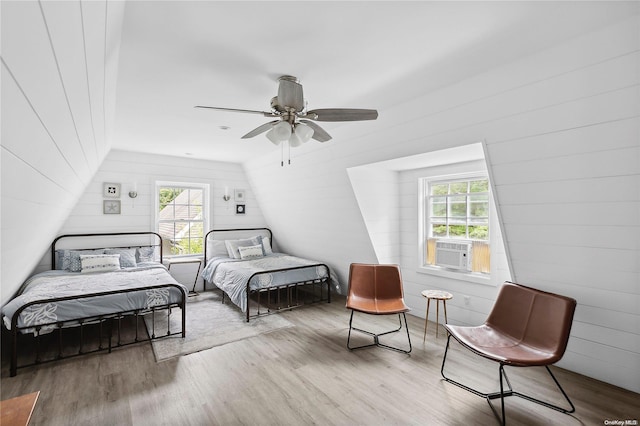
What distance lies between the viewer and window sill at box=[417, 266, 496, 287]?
137 inches

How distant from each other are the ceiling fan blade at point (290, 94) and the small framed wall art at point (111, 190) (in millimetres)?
4115

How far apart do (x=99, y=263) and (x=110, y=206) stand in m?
1.10

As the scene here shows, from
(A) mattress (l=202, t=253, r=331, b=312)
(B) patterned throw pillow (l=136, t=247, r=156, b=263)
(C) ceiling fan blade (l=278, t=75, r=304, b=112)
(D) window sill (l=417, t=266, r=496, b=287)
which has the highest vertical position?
(C) ceiling fan blade (l=278, t=75, r=304, b=112)

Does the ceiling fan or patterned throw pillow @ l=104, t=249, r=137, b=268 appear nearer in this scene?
the ceiling fan

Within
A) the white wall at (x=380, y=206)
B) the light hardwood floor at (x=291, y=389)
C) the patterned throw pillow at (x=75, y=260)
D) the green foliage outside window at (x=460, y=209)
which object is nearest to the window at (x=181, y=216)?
the patterned throw pillow at (x=75, y=260)

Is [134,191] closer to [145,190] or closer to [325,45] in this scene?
[145,190]

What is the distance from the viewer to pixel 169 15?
173 cm

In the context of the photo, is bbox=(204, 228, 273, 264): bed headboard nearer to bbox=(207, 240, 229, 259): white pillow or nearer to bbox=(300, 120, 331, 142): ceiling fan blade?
bbox=(207, 240, 229, 259): white pillow

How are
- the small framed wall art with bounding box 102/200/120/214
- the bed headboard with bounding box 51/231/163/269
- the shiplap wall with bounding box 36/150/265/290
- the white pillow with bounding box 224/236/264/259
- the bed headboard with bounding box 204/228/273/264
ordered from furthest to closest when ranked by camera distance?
the bed headboard with bounding box 204/228/273/264 < the white pillow with bounding box 224/236/264/259 < the small framed wall art with bounding box 102/200/120/214 < the shiplap wall with bounding box 36/150/265/290 < the bed headboard with bounding box 51/231/163/269

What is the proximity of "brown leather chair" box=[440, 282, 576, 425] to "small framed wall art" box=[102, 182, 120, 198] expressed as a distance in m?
5.29

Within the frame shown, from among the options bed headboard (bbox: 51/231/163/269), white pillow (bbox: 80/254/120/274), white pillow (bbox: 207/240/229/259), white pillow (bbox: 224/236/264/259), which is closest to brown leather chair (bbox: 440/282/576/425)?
white pillow (bbox: 224/236/264/259)

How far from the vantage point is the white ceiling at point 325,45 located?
170 centimetres

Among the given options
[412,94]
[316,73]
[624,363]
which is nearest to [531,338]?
[624,363]

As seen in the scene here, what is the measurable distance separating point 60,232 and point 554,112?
6156mm
